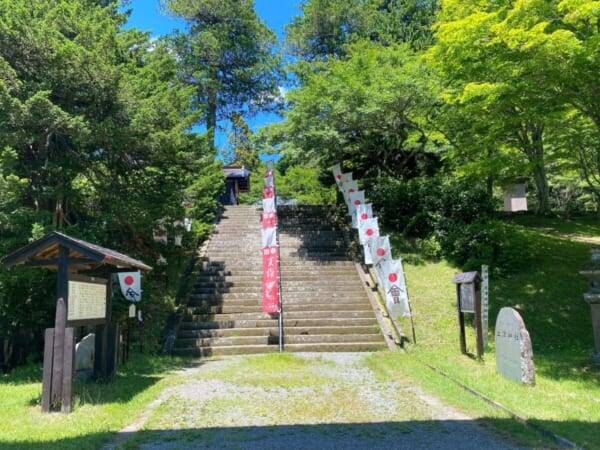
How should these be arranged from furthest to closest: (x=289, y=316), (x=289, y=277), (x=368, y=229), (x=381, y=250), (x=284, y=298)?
1. (x=289, y=277)
2. (x=368, y=229)
3. (x=284, y=298)
4. (x=381, y=250)
5. (x=289, y=316)

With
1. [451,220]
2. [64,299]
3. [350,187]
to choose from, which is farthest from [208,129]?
[451,220]

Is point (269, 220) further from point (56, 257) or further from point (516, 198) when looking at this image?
point (516, 198)

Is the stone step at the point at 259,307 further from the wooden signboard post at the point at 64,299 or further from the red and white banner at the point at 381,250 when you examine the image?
the wooden signboard post at the point at 64,299

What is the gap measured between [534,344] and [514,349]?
350 centimetres

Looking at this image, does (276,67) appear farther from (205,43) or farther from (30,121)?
(30,121)

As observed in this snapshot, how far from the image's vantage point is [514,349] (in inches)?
266

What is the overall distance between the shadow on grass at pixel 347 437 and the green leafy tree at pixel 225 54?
22.4 m

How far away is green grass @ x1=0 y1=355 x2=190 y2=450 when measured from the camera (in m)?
4.44

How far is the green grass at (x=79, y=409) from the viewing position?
4.44 metres

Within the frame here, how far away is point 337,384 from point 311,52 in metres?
23.3

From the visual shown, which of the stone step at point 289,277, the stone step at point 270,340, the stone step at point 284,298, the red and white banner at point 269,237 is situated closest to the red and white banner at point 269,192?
the stone step at point 289,277

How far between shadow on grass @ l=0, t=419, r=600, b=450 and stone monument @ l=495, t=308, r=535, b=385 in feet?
5.72

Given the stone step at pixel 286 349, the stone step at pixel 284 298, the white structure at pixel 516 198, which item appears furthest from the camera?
the white structure at pixel 516 198

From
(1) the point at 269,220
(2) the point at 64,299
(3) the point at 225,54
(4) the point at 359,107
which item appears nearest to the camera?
(2) the point at 64,299
